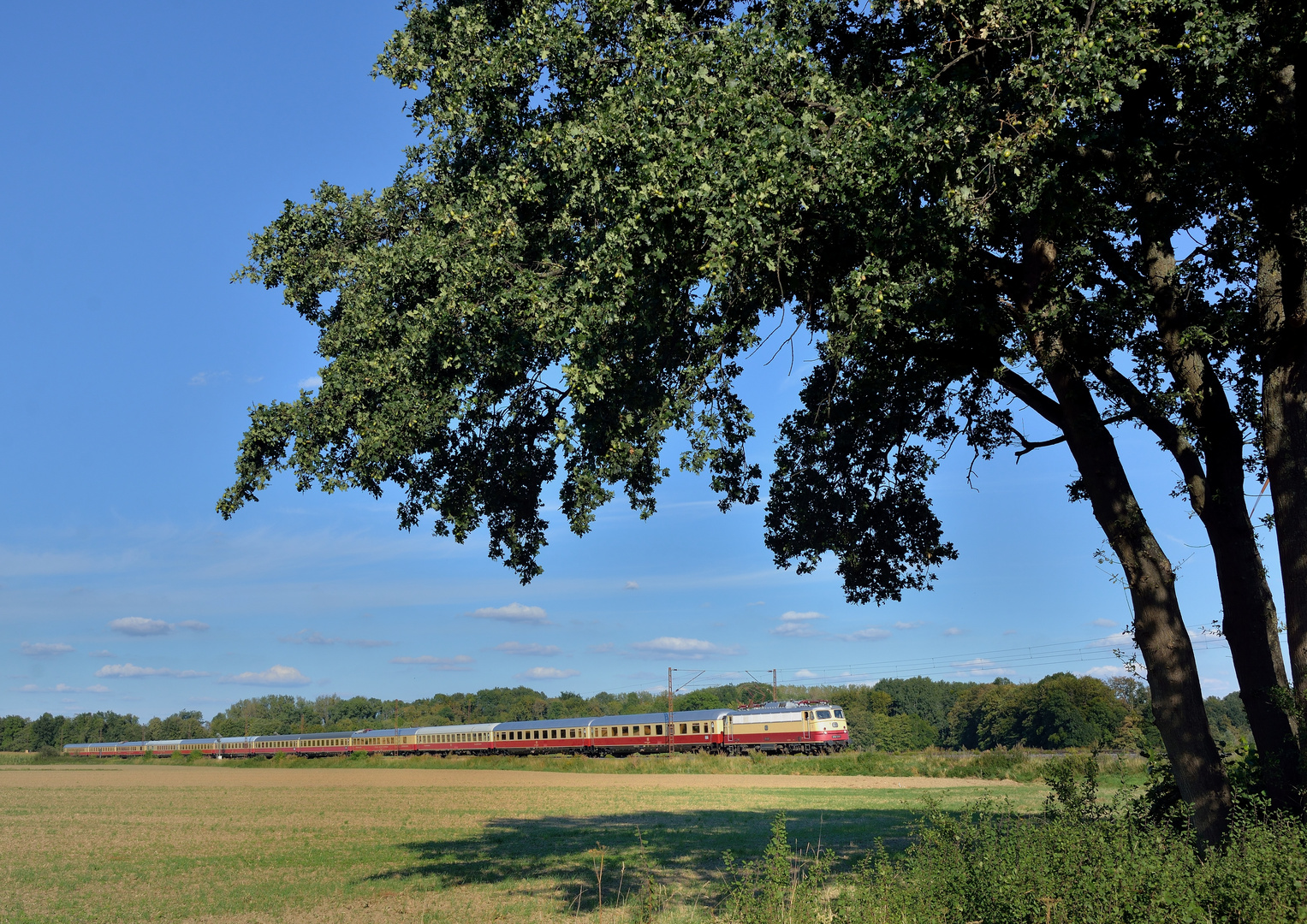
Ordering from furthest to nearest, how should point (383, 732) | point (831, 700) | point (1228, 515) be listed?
point (831, 700), point (383, 732), point (1228, 515)

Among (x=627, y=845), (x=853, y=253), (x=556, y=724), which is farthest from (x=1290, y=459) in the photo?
(x=556, y=724)

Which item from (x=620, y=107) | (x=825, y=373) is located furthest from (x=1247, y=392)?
(x=620, y=107)

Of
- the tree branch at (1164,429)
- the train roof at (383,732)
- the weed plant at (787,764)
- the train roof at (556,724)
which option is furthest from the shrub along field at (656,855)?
the train roof at (383,732)

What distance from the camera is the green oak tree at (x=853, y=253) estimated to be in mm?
9227

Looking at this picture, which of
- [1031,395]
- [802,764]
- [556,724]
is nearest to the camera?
[1031,395]

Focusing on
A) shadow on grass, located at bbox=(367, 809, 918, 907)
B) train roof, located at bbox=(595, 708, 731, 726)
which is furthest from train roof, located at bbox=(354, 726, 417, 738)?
shadow on grass, located at bbox=(367, 809, 918, 907)

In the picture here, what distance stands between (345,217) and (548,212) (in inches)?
187

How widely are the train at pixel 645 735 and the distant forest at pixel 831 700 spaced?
20.2m

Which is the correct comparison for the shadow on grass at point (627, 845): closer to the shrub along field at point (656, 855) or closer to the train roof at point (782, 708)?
the shrub along field at point (656, 855)

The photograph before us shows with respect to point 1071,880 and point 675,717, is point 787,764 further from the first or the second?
point 1071,880

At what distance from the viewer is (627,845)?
17656mm

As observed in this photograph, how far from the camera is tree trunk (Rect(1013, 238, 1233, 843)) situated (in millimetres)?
9953

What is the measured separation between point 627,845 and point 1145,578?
452 inches

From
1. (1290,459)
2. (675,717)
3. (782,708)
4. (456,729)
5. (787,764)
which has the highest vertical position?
(1290,459)
